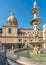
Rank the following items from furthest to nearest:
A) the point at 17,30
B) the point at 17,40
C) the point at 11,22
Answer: the point at 11,22
the point at 17,30
the point at 17,40

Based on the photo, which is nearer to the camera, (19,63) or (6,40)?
(19,63)

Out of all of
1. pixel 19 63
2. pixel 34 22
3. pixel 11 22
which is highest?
pixel 11 22

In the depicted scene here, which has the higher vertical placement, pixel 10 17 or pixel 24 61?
pixel 10 17

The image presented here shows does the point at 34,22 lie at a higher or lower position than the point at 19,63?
higher

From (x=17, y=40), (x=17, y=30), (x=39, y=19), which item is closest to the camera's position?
(x=39, y=19)

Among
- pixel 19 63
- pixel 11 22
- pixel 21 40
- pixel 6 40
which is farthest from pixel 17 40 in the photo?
pixel 19 63

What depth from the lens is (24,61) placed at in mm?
3203

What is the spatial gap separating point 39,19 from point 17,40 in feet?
113

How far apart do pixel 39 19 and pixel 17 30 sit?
121 feet

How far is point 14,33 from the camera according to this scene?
4253 centimetres

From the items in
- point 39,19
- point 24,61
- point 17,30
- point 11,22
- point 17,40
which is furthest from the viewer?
point 11,22

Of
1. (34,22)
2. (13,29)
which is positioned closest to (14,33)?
(13,29)

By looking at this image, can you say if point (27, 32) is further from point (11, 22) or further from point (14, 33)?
point (11, 22)

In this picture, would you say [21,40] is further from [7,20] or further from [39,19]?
[39,19]
